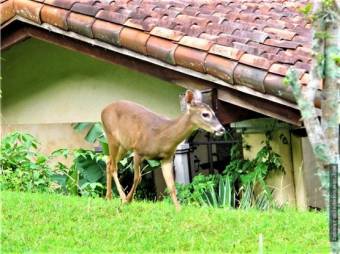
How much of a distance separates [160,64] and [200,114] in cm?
159

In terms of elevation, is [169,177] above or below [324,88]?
below

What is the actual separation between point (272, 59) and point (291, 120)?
28.5 inches

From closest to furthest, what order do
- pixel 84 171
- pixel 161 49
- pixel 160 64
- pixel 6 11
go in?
pixel 161 49 < pixel 160 64 < pixel 6 11 < pixel 84 171

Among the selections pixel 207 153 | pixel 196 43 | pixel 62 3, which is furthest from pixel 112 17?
pixel 207 153

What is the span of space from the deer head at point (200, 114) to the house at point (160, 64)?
0.78 meters

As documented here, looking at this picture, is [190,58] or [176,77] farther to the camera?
[176,77]

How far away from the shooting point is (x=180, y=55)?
8625 mm

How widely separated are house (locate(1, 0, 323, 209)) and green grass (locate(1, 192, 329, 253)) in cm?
161

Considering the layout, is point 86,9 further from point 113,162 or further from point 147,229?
point 147,229

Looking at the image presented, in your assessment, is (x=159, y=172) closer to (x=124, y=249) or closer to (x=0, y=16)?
(x=0, y=16)

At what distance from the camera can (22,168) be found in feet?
31.8

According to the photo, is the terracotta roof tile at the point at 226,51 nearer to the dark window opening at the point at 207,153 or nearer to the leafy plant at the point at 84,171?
the leafy plant at the point at 84,171

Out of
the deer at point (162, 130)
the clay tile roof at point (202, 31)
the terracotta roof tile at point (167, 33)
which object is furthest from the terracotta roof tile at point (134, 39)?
the deer at point (162, 130)

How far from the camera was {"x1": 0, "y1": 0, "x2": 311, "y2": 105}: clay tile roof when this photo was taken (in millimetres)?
8195
